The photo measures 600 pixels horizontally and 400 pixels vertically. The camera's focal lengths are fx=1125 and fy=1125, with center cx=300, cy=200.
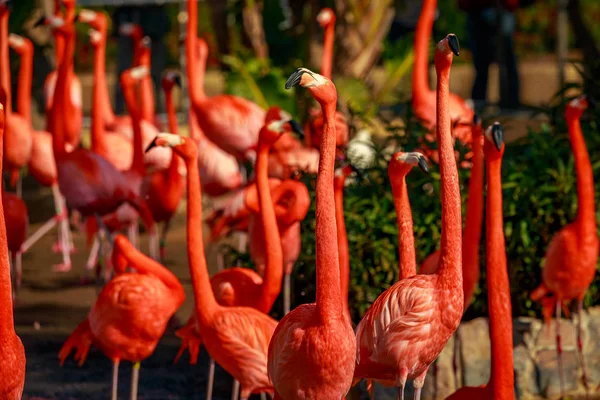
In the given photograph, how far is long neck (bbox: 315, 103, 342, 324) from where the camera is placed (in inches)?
137

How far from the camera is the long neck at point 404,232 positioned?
4066 mm

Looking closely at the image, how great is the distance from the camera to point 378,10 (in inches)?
371

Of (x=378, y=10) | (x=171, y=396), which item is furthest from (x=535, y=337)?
(x=378, y=10)

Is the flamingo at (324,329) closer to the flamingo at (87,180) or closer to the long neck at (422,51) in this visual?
the flamingo at (87,180)

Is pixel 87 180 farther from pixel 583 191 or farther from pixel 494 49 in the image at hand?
pixel 494 49

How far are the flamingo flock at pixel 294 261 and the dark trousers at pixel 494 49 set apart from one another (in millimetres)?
2744

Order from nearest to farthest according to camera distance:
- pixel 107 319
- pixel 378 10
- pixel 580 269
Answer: pixel 107 319, pixel 580 269, pixel 378 10

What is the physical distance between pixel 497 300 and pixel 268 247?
38.9 inches

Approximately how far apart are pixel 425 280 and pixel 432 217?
1708mm

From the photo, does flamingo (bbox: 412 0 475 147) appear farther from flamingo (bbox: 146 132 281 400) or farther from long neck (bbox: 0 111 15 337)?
long neck (bbox: 0 111 15 337)

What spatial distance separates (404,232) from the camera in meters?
4.09

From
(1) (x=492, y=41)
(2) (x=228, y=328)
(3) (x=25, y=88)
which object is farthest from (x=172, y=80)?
(1) (x=492, y=41)

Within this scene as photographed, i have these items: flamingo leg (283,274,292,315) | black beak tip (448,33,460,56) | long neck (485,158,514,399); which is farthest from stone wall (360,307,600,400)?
black beak tip (448,33,460,56)

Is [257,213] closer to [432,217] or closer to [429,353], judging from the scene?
[432,217]
